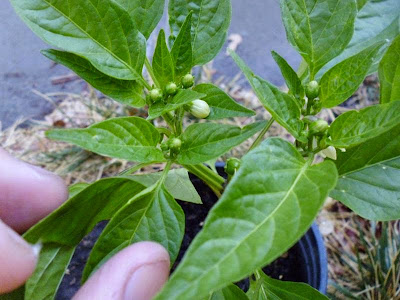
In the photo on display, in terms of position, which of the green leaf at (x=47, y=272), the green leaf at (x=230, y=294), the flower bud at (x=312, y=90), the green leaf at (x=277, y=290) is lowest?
the green leaf at (x=277, y=290)

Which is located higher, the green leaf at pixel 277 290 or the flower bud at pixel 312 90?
the flower bud at pixel 312 90

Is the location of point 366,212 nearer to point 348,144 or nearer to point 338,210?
point 348,144

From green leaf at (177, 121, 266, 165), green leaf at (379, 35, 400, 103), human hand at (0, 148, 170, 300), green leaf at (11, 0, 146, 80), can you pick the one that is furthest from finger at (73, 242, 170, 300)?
green leaf at (379, 35, 400, 103)

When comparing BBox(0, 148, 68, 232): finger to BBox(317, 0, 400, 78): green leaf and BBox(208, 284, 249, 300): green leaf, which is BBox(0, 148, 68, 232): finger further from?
BBox(317, 0, 400, 78): green leaf

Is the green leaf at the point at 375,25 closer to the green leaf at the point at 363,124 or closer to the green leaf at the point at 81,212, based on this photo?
the green leaf at the point at 363,124

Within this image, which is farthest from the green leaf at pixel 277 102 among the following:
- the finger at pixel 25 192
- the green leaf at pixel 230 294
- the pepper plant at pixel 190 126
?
the finger at pixel 25 192

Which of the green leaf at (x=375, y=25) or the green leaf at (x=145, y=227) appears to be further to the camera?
the green leaf at (x=375, y=25)

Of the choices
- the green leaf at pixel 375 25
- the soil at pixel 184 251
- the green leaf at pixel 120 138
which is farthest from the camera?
the soil at pixel 184 251
